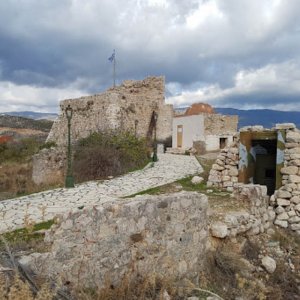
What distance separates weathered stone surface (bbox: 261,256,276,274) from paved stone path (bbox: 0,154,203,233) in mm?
3613

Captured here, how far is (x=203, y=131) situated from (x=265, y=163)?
12.8 metres

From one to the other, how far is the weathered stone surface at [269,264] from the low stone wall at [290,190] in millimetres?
2484

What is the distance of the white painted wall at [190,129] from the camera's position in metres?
24.2

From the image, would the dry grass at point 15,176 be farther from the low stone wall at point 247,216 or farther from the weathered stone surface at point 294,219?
the weathered stone surface at point 294,219

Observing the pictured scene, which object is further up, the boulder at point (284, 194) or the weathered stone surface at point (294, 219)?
the boulder at point (284, 194)

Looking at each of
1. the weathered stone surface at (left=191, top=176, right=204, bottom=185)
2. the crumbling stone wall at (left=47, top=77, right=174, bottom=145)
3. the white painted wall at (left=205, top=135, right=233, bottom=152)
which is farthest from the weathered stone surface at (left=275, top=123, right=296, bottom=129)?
the white painted wall at (left=205, top=135, right=233, bottom=152)

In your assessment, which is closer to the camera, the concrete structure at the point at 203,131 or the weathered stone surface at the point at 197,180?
the weathered stone surface at the point at 197,180

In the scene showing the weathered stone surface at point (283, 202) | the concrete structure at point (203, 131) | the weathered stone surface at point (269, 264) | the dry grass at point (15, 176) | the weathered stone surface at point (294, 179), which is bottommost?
the dry grass at point (15, 176)

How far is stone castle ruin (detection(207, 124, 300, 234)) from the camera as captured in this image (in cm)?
929

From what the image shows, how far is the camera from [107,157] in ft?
47.2

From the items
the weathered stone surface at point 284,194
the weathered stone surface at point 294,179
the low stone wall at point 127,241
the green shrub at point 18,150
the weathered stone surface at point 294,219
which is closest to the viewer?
the low stone wall at point 127,241

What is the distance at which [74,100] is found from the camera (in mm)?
24453

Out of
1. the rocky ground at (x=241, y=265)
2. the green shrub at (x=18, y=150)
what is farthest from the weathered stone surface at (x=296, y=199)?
the green shrub at (x=18, y=150)

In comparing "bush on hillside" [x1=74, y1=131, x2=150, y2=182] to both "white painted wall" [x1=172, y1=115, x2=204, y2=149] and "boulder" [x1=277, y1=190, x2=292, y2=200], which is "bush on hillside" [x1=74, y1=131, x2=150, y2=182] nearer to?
"boulder" [x1=277, y1=190, x2=292, y2=200]
